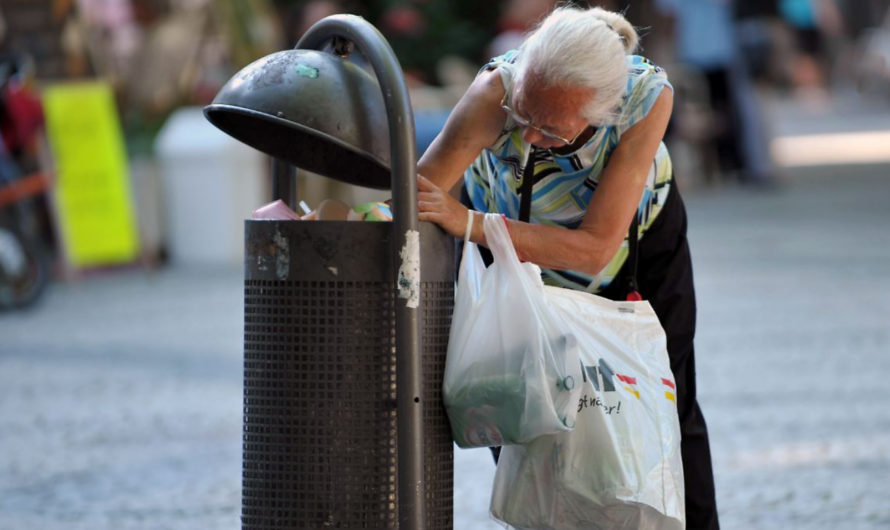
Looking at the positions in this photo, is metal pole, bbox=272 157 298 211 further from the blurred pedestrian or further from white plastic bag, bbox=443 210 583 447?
the blurred pedestrian

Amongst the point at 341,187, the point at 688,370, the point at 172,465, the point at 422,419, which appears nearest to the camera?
the point at 422,419

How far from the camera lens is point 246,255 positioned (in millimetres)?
3211

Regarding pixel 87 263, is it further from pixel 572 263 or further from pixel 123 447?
pixel 572 263

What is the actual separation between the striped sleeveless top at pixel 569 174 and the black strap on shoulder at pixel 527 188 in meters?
0.01

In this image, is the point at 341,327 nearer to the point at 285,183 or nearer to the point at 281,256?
the point at 281,256

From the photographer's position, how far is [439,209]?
3201 mm

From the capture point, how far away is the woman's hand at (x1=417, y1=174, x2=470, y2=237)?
10.5 feet

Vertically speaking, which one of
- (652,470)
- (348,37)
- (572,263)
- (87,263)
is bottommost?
(87,263)

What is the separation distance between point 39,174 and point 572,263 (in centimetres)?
831

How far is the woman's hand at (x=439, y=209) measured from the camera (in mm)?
3189

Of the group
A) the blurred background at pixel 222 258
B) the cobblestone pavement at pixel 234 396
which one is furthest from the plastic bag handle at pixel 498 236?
the cobblestone pavement at pixel 234 396

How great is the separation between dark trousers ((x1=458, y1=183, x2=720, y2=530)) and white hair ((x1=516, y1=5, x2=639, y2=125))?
0.51 m

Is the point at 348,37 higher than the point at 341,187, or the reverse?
the point at 348,37

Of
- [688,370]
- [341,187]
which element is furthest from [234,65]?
[688,370]
